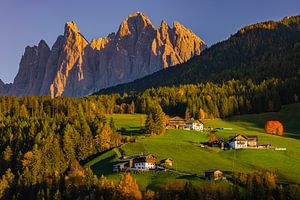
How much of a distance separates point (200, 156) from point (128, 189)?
34.3m

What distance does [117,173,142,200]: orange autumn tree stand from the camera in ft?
305

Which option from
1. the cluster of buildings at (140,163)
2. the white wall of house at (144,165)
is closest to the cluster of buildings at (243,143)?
the cluster of buildings at (140,163)

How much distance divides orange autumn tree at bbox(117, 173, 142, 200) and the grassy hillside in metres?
6.96

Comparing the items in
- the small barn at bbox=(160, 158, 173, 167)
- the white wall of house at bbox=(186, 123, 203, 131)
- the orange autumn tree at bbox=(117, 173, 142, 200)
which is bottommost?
the orange autumn tree at bbox=(117, 173, 142, 200)

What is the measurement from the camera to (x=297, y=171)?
113875mm

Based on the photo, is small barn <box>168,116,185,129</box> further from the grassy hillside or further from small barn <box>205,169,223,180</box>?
small barn <box>205,169,223,180</box>

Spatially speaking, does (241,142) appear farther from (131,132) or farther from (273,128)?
(131,132)

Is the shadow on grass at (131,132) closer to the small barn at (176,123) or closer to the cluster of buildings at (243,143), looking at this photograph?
the small barn at (176,123)

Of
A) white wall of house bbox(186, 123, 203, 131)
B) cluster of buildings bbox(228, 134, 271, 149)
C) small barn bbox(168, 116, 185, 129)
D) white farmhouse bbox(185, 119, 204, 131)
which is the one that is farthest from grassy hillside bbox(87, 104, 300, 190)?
small barn bbox(168, 116, 185, 129)

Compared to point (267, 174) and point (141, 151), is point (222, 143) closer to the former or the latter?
point (141, 151)

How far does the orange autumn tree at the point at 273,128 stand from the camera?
165500 millimetres

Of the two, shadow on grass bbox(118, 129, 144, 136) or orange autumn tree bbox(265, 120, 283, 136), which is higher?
orange autumn tree bbox(265, 120, 283, 136)

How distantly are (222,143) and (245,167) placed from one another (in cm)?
2264

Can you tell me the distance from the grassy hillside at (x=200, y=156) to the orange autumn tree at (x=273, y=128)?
3.54 metres
